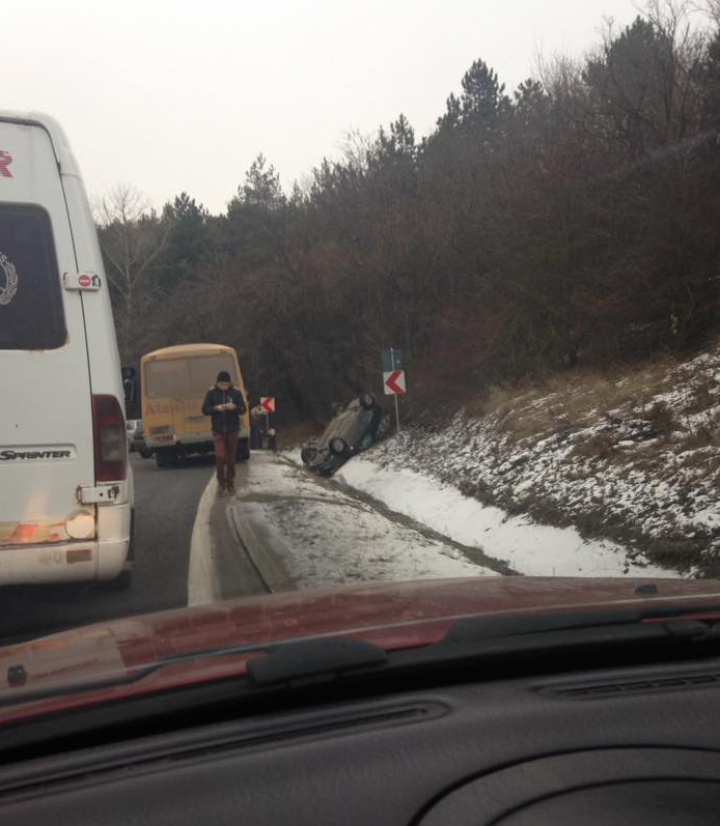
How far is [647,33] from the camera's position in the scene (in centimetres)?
2708

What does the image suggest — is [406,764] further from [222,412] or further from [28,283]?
[222,412]

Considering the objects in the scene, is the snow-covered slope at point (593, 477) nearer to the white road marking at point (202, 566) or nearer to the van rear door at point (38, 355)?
the white road marking at point (202, 566)

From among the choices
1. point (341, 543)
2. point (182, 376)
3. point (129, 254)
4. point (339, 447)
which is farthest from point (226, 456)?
point (129, 254)

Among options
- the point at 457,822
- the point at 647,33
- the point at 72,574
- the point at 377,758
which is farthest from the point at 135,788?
the point at 647,33

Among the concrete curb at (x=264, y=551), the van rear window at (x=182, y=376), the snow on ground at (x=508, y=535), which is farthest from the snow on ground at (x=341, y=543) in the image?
the van rear window at (x=182, y=376)

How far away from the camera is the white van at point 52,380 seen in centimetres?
545

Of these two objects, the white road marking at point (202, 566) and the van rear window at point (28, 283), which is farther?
the white road marking at point (202, 566)

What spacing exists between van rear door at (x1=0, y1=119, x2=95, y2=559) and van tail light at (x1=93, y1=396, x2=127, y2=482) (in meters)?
0.04

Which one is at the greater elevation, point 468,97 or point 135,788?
point 468,97

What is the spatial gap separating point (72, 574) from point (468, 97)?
60875 millimetres

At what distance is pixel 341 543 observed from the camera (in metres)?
9.45

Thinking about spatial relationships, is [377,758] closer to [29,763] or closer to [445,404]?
[29,763]

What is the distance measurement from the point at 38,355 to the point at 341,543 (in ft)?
15.2

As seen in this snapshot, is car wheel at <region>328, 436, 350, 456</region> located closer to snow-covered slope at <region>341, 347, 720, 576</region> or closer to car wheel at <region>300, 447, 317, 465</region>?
car wheel at <region>300, 447, 317, 465</region>
